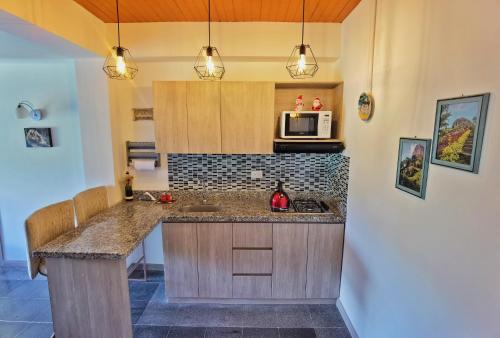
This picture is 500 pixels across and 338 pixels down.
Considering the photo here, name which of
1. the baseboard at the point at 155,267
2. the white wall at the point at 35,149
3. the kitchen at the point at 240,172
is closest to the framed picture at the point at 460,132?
the kitchen at the point at 240,172

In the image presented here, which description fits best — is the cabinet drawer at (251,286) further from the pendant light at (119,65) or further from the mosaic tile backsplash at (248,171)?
the pendant light at (119,65)

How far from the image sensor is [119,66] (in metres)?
1.74

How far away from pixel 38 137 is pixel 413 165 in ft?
12.0

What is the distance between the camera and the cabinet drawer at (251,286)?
2.43 metres

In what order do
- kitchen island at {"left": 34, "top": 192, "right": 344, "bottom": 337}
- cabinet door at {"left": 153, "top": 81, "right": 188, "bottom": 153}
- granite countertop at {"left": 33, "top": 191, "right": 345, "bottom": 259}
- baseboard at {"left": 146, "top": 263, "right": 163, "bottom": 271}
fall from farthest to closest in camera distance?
baseboard at {"left": 146, "top": 263, "right": 163, "bottom": 271} < cabinet door at {"left": 153, "top": 81, "right": 188, "bottom": 153} < kitchen island at {"left": 34, "top": 192, "right": 344, "bottom": 337} < granite countertop at {"left": 33, "top": 191, "right": 345, "bottom": 259}

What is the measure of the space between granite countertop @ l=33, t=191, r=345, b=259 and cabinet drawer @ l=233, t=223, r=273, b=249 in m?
0.05

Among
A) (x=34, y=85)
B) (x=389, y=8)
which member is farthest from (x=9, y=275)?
(x=389, y=8)

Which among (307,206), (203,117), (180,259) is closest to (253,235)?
(307,206)

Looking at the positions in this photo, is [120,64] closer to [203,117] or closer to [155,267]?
[203,117]

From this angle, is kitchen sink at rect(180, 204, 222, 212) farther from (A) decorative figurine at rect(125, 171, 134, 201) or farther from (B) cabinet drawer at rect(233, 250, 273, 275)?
(A) decorative figurine at rect(125, 171, 134, 201)

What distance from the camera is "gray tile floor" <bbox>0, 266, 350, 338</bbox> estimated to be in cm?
218

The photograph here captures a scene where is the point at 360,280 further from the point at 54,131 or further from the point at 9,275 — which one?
the point at 9,275

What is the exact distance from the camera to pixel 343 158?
243cm

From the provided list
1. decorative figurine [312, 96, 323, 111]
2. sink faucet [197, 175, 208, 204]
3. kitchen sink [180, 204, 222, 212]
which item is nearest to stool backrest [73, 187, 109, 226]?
kitchen sink [180, 204, 222, 212]
